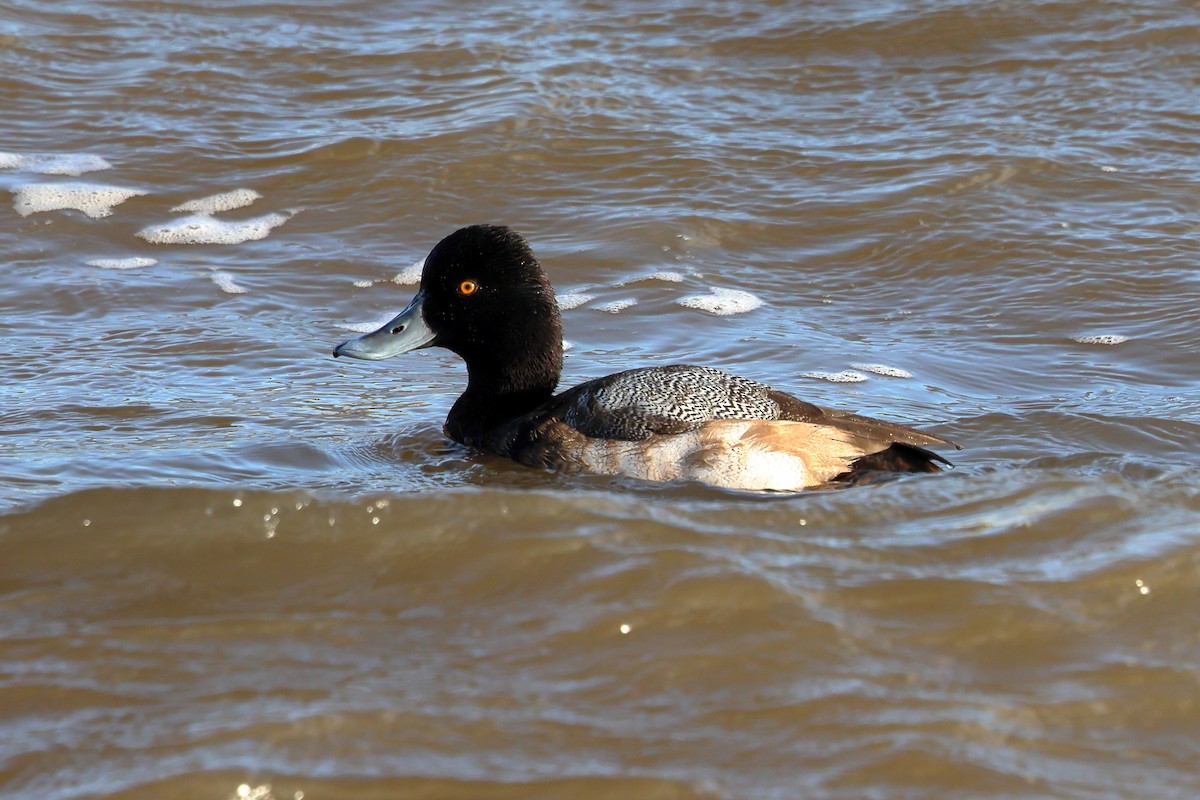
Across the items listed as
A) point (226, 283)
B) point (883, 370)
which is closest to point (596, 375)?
point (883, 370)

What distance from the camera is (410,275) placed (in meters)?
9.03

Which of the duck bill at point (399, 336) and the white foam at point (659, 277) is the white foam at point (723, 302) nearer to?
the white foam at point (659, 277)

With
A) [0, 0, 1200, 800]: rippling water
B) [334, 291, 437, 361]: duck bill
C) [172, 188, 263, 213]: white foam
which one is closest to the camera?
[0, 0, 1200, 800]: rippling water

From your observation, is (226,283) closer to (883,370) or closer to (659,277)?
(659,277)

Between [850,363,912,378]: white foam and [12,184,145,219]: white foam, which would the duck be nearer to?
[850,363,912,378]: white foam

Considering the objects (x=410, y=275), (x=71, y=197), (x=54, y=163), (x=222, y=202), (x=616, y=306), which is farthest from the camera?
(x=54, y=163)

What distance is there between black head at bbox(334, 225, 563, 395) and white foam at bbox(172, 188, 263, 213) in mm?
3552

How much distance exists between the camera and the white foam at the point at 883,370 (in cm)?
754

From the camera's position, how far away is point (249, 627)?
4.24m

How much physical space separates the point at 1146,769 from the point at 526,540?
1.98m

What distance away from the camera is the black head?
6.68m

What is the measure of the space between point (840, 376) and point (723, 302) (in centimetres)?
127

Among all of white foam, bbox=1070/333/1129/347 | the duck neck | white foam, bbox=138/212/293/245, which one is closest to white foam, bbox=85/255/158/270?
white foam, bbox=138/212/293/245

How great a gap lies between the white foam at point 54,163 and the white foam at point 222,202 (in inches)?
32.5
